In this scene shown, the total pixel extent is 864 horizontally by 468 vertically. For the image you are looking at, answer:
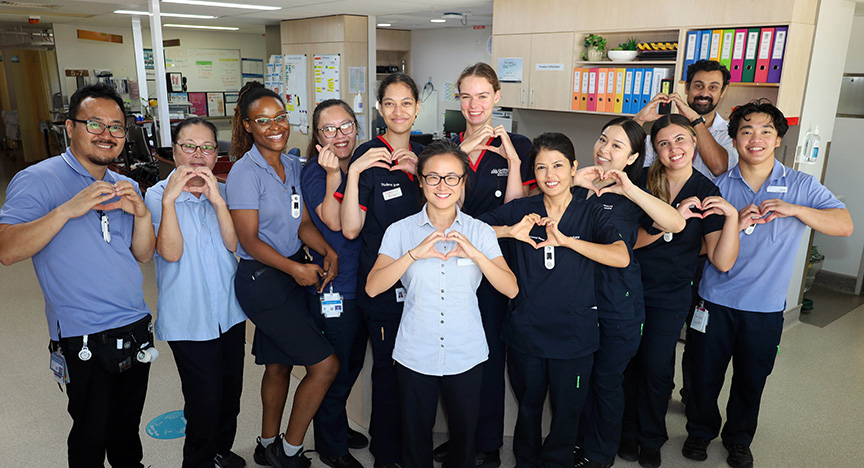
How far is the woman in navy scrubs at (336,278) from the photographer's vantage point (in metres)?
2.54

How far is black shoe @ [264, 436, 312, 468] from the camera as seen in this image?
264 cm

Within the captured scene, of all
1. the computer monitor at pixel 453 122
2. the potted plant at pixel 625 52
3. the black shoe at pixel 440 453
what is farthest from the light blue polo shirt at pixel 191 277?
the computer monitor at pixel 453 122

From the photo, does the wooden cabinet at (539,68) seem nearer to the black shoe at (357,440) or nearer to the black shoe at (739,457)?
the black shoe at (739,457)

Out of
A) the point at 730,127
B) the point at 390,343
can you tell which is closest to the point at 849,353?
→ the point at 730,127

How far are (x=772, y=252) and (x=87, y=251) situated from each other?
2.88 meters

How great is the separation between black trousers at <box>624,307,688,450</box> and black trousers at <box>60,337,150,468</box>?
7.34 ft

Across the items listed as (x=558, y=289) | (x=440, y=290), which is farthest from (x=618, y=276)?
(x=440, y=290)

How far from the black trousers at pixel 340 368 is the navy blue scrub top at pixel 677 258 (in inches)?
54.2

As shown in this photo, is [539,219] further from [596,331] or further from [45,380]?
[45,380]

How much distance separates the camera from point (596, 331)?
244 cm

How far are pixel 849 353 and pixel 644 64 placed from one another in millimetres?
2729

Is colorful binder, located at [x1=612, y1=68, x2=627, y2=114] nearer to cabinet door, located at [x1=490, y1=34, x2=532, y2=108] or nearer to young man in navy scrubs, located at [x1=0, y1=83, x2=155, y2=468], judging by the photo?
cabinet door, located at [x1=490, y1=34, x2=532, y2=108]

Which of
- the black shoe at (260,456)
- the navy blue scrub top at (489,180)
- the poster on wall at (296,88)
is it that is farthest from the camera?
the poster on wall at (296,88)

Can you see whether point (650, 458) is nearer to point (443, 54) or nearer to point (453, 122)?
point (453, 122)
